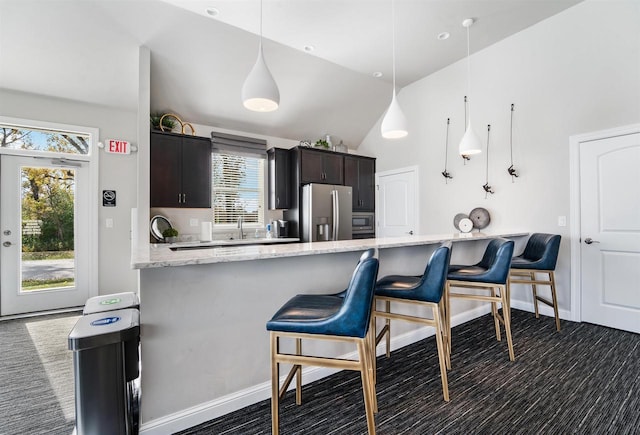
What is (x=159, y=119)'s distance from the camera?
3832 mm

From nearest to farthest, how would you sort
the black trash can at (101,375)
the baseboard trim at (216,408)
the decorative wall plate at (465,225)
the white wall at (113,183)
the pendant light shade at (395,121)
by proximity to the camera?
the black trash can at (101,375) < the baseboard trim at (216,408) < the pendant light shade at (395,121) < the white wall at (113,183) < the decorative wall plate at (465,225)

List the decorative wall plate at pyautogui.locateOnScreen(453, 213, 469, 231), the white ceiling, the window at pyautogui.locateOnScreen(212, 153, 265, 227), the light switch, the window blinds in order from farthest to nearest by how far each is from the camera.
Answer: the window at pyautogui.locateOnScreen(212, 153, 265, 227), the window blinds, the decorative wall plate at pyautogui.locateOnScreen(453, 213, 469, 231), the light switch, the white ceiling

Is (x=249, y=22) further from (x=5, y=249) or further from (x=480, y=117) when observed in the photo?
(x=5, y=249)

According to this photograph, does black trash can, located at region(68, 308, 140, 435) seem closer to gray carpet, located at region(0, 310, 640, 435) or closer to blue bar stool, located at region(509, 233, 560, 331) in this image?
gray carpet, located at region(0, 310, 640, 435)

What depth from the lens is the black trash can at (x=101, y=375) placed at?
4.68ft

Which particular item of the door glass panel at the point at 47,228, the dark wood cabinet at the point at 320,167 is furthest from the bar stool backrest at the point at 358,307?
the door glass panel at the point at 47,228

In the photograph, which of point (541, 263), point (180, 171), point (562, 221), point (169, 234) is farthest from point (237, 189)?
point (562, 221)

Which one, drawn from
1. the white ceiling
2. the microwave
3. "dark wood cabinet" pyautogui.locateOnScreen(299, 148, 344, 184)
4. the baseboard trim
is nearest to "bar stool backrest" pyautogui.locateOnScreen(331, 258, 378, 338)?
the baseboard trim

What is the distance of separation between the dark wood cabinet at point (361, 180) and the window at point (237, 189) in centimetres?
159

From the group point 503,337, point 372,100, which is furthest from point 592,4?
point 503,337

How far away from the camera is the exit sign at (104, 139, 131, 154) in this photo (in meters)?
4.10

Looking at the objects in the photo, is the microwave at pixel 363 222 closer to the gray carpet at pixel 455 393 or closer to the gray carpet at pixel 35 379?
the gray carpet at pixel 455 393

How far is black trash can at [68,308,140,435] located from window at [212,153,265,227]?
312 cm

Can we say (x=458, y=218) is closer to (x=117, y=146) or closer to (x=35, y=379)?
(x=35, y=379)
